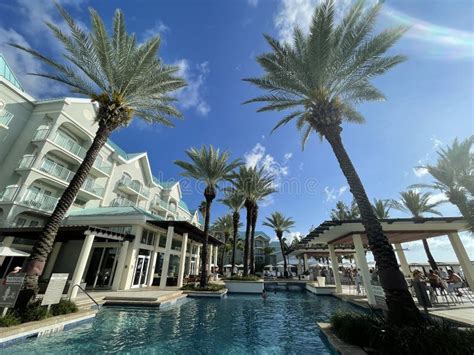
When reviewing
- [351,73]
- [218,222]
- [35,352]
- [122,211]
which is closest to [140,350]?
[35,352]

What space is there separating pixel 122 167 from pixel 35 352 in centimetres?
2434

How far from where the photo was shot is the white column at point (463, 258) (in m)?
14.3

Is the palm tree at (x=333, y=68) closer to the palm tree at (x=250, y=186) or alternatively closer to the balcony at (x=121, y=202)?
the palm tree at (x=250, y=186)

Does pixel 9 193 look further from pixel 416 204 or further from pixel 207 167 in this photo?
pixel 416 204

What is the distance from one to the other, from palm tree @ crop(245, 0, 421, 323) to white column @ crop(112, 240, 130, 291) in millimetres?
16096

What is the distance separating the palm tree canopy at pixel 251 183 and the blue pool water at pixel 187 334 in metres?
15.9

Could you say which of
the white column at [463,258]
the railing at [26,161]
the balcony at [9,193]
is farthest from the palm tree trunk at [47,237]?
the white column at [463,258]

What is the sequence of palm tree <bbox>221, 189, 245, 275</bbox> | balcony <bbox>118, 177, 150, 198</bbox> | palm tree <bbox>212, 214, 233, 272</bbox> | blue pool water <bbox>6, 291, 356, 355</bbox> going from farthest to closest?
palm tree <bbox>212, 214, 233, 272</bbox> → palm tree <bbox>221, 189, 245, 275</bbox> → balcony <bbox>118, 177, 150, 198</bbox> → blue pool water <bbox>6, 291, 356, 355</bbox>

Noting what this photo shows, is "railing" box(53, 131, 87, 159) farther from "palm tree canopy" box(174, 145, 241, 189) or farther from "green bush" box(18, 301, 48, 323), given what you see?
"green bush" box(18, 301, 48, 323)

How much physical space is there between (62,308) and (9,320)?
2.23 m

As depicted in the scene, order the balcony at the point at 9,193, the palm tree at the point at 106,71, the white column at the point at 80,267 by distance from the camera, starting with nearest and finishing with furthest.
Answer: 1. the palm tree at the point at 106,71
2. the white column at the point at 80,267
3. the balcony at the point at 9,193

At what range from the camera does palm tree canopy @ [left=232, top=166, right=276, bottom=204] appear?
1078 inches

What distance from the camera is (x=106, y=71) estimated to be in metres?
11.8

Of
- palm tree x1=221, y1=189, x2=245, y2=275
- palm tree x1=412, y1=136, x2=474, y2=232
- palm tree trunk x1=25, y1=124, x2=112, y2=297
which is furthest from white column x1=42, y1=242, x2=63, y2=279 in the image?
palm tree x1=412, y1=136, x2=474, y2=232
